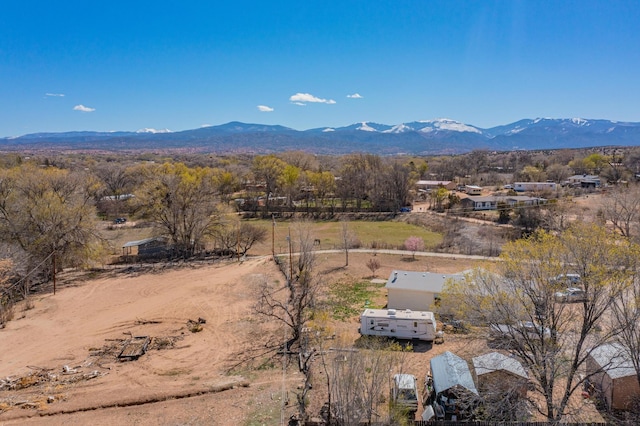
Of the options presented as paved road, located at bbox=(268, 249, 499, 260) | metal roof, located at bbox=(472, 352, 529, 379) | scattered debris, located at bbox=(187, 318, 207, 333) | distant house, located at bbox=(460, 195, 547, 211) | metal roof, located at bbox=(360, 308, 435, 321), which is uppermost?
distant house, located at bbox=(460, 195, 547, 211)

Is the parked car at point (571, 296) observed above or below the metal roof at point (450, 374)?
above

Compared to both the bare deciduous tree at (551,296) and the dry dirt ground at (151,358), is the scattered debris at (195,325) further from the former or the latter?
the bare deciduous tree at (551,296)

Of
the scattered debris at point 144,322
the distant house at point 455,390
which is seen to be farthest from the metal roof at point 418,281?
the scattered debris at point 144,322

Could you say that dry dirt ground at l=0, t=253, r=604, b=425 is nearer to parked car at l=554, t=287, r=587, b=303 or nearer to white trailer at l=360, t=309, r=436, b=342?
white trailer at l=360, t=309, r=436, b=342

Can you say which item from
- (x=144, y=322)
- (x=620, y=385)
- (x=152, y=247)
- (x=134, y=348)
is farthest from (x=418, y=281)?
(x=152, y=247)

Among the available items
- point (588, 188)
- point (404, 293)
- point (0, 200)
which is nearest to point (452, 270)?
point (404, 293)

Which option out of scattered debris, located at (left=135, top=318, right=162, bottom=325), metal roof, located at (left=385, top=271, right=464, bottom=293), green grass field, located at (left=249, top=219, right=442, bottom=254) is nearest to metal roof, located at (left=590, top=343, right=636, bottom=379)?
metal roof, located at (left=385, top=271, right=464, bottom=293)

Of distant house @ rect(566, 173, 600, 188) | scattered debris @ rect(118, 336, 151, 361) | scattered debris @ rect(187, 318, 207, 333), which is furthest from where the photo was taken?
distant house @ rect(566, 173, 600, 188)
